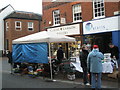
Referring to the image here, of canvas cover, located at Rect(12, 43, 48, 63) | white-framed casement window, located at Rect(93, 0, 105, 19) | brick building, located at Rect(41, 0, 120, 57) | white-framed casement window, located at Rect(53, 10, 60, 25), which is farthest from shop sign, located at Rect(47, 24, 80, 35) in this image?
canvas cover, located at Rect(12, 43, 48, 63)

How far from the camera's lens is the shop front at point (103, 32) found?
14047 mm

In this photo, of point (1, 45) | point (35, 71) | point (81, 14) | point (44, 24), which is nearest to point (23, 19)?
point (1, 45)

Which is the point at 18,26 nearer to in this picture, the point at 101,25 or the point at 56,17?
the point at 56,17

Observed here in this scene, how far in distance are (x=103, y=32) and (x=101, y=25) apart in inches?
24.1

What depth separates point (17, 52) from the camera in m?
13.2

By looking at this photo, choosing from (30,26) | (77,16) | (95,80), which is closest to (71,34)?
(77,16)

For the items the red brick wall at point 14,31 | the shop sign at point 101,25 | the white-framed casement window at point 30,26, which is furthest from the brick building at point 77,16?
the white-framed casement window at point 30,26

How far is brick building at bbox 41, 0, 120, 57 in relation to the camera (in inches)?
595

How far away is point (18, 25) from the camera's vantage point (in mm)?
33000

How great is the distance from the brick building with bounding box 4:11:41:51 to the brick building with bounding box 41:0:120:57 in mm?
12448

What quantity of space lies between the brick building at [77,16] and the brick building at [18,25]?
1245 centimetres

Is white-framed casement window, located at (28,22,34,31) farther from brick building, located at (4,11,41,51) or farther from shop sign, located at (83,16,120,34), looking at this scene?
shop sign, located at (83,16,120,34)

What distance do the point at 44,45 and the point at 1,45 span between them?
1009 inches

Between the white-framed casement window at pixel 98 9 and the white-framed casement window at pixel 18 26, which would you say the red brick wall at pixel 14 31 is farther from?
the white-framed casement window at pixel 98 9
